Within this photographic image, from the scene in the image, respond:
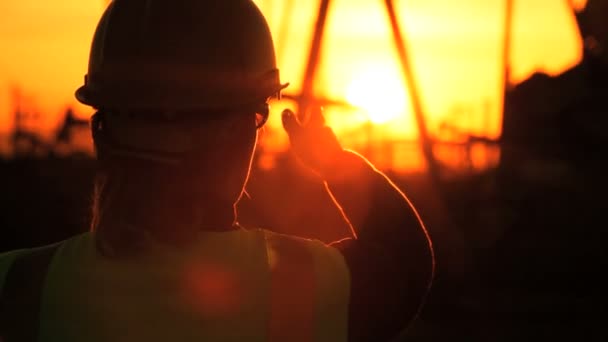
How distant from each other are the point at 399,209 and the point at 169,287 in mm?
518

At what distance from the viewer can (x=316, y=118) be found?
83.7 inches

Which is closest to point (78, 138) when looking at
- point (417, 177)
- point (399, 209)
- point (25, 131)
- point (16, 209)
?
point (25, 131)

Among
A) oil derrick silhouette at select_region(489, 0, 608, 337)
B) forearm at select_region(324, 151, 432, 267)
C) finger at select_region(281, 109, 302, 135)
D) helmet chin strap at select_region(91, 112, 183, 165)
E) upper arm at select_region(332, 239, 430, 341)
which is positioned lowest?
oil derrick silhouette at select_region(489, 0, 608, 337)

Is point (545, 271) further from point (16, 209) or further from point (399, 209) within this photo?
point (399, 209)

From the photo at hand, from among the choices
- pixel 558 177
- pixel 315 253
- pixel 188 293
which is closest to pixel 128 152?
pixel 188 293

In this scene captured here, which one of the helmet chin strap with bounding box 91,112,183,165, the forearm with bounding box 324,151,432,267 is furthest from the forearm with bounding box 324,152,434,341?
the helmet chin strap with bounding box 91,112,183,165

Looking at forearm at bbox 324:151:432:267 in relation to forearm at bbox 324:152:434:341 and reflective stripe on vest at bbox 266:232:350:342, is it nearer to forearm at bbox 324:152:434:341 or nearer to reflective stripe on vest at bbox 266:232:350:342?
forearm at bbox 324:152:434:341

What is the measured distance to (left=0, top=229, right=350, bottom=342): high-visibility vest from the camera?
173 cm

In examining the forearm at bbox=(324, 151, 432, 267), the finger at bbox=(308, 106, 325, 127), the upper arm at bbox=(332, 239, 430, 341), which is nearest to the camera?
the upper arm at bbox=(332, 239, 430, 341)

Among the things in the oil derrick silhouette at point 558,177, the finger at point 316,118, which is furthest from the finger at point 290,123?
the oil derrick silhouette at point 558,177

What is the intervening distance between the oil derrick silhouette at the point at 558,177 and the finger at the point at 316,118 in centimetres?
913

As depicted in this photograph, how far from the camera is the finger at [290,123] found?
6.89ft

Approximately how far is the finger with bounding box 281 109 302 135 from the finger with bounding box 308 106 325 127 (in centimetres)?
3

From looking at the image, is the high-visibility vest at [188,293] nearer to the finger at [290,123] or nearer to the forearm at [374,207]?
the forearm at [374,207]
